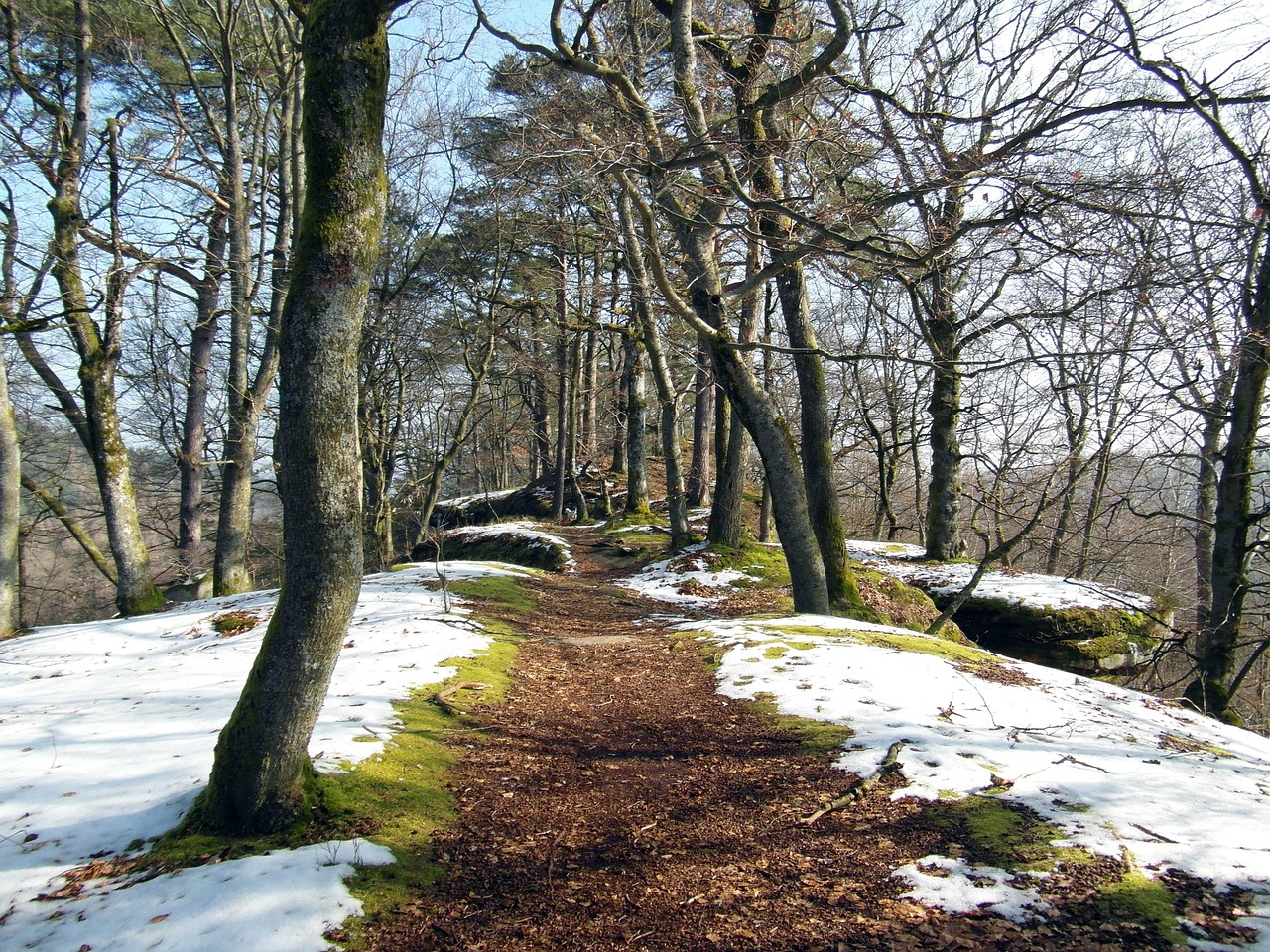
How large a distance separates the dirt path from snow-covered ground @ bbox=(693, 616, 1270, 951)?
0.26 m

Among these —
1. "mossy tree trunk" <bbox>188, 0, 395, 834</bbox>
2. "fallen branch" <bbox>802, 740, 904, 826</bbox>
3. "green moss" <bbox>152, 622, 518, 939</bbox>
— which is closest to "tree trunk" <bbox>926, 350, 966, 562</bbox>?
"fallen branch" <bbox>802, 740, 904, 826</bbox>

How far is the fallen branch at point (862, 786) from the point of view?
3482 millimetres

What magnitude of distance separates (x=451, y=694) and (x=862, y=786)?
305 centimetres

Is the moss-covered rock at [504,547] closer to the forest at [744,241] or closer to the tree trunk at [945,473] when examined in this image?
the forest at [744,241]

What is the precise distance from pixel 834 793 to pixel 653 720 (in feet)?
5.43

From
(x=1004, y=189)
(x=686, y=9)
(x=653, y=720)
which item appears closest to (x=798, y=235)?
(x=1004, y=189)

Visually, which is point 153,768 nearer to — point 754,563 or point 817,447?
point 817,447

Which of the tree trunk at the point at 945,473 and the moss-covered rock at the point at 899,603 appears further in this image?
the tree trunk at the point at 945,473

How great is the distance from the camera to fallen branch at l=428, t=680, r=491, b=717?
4984 millimetres

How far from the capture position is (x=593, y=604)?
33.1 ft

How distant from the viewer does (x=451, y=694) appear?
529 centimetres

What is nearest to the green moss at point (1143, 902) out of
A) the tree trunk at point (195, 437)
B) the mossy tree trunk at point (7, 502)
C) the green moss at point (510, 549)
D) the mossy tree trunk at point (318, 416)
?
the mossy tree trunk at point (318, 416)

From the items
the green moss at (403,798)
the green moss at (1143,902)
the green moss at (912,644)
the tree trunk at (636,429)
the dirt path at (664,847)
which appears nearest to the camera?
the green moss at (1143,902)

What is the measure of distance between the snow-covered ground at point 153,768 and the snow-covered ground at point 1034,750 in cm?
252
